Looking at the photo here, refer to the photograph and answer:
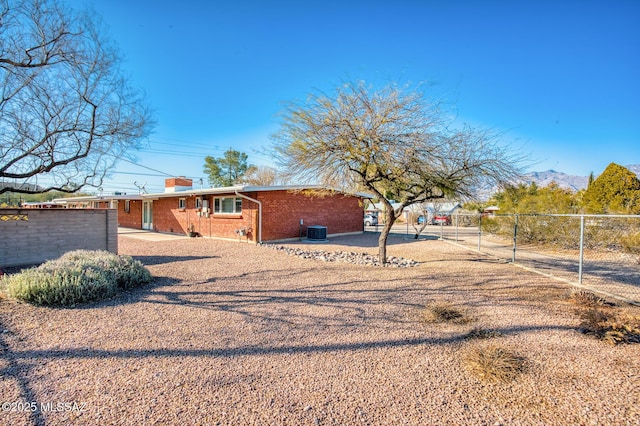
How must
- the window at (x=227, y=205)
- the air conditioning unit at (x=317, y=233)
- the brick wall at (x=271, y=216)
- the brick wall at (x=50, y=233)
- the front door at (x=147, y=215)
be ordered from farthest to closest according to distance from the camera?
1. the front door at (x=147, y=215)
2. the air conditioning unit at (x=317, y=233)
3. the window at (x=227, y=205)
4. the brick wall at (x=271, y=216)
5. the brick wall at (x=50, y=233)

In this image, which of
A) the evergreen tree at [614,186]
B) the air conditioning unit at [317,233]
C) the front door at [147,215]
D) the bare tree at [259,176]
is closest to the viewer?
the evergreen tree at [614,186]

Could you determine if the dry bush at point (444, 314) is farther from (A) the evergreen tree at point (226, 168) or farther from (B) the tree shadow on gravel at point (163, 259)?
(A) the evergreen tree at point (226, 168)

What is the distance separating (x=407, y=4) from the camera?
8477mm

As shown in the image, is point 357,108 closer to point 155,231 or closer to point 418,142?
point 418,142

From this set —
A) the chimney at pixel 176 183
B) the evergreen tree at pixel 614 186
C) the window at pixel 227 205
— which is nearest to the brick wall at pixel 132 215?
the chimney at pixel 176 183

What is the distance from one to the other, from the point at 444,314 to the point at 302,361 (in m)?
2.41

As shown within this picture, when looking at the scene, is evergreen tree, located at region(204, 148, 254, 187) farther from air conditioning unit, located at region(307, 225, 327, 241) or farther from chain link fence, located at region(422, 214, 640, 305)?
chain link fence, located at region(422, 214, 640, 305)

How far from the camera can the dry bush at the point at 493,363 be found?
9.95 ft

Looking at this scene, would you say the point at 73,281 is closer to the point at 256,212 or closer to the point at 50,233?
the point at 50,233

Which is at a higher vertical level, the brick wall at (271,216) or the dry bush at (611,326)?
the brick wall at (271,216)

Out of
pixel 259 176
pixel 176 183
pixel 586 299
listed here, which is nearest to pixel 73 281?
pixel 586 299

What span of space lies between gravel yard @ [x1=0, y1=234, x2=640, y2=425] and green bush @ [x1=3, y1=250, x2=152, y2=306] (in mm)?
228

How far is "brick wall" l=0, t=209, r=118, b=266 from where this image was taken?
26.4ft

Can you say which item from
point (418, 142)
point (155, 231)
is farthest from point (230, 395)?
point (155, 231)
